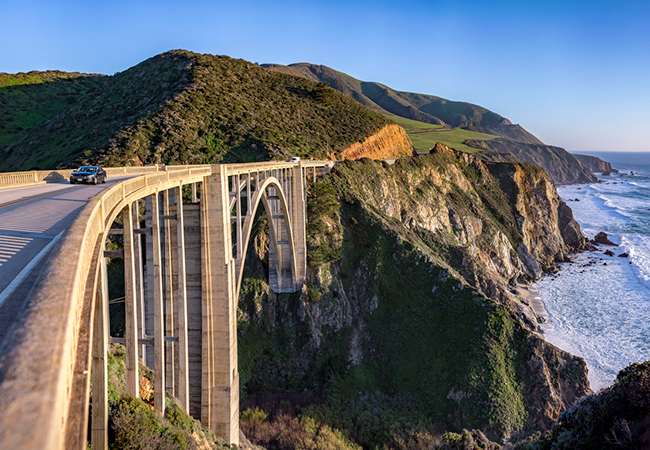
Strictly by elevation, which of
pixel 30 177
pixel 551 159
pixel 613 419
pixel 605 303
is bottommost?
pixel 605 303

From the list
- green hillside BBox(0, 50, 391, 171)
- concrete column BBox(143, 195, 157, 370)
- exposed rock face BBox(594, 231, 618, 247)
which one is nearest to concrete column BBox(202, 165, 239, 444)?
concrete column BBox(143, 195, 157, 370)

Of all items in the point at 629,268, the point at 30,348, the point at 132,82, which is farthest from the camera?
the point at 132,82

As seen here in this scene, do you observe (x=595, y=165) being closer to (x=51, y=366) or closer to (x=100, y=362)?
(x=100, y=362)

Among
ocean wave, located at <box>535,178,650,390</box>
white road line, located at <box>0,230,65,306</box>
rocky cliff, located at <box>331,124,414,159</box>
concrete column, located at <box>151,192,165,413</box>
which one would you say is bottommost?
ocean wave, located at <box>535,178,650,390</box>

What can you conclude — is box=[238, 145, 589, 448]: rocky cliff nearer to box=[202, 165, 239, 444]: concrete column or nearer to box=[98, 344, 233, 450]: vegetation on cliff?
box=[202, 165, 239, 444]: concrete column

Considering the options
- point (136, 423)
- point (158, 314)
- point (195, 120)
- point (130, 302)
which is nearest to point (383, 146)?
point (195, 120)

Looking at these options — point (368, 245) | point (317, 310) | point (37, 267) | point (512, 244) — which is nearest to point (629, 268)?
point (512, 244)

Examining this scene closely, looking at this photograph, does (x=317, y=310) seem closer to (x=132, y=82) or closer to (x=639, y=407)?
(x=639, y=407)
